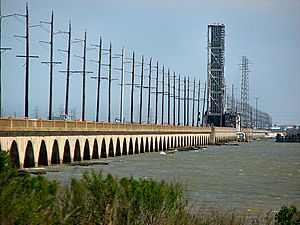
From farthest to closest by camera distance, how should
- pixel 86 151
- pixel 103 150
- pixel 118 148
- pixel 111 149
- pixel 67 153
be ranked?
1. pixel 118 148
2. pixel 111 149
3. pixel 103 150
4. pixel 86 151
5. pixel 67 153

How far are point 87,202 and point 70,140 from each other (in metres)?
64.6

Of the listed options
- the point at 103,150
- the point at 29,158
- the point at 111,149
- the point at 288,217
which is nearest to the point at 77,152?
the point at 103,150

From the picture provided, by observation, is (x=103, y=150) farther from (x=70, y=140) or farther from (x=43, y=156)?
(x=43, y=156)

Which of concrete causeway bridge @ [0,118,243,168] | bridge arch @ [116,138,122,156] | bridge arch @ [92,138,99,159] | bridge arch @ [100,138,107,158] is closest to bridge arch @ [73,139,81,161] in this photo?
concrete causeway bridge @ [0,118,243,168]

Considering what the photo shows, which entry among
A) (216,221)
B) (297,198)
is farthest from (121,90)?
(216,221)

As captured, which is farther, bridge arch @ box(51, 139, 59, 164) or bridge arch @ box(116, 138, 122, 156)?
bridge arch @ box(116, 138, 122, 156)

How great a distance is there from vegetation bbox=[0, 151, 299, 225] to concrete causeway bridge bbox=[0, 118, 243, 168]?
20.3 meters

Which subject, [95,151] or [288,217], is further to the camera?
[95,151]

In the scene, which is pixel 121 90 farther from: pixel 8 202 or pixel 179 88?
pixel 8 202

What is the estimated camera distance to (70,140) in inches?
3344

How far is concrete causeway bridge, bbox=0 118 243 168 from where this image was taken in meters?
65.5

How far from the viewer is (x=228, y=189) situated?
184ft

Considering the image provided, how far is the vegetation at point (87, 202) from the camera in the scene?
17.7 m

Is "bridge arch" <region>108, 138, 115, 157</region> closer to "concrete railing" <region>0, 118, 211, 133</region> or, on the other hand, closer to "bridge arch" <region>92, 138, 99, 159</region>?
"concrete railing" <region>0, 118, 211, 133</region>
